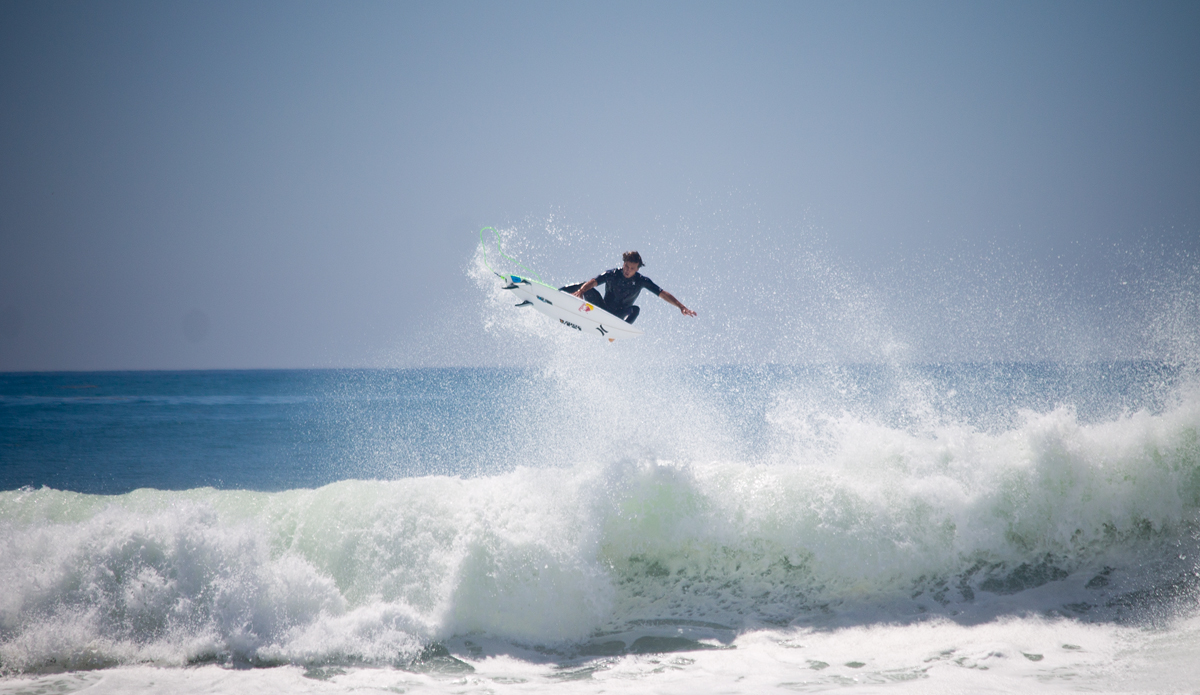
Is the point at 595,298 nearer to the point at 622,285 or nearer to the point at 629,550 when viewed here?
A: the point at 622,285

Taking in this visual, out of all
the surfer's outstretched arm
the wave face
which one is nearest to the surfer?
the surfer's outstretched arm

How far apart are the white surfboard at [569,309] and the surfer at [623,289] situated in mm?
124

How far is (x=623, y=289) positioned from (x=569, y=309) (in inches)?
35.8

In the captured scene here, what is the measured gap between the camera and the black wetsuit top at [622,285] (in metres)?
8.81

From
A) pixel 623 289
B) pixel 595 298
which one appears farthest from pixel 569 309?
pixel 623 289

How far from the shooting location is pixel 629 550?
748 centimetres

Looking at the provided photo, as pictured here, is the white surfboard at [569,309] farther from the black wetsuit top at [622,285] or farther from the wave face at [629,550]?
the wave face at [629,550]

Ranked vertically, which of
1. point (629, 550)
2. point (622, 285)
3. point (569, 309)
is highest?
point (622, 285)

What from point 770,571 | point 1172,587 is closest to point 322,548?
point 770,571

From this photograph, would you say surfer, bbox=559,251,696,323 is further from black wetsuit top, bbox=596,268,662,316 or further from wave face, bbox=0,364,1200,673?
wave face, bbox=0,364,1200,673

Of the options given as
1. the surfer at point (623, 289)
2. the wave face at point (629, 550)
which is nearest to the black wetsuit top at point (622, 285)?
the surfer at point (623, 289)

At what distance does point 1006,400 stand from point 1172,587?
24.3 m

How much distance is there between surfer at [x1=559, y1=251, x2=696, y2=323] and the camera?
8.63 metres

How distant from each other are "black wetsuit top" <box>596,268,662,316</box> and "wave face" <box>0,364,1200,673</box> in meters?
2.00
